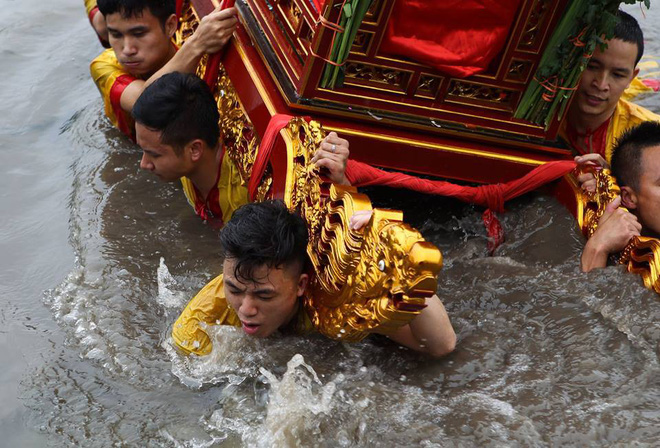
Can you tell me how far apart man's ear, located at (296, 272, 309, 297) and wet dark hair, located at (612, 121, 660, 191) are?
1362 millimetres

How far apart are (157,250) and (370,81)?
3.90 ft

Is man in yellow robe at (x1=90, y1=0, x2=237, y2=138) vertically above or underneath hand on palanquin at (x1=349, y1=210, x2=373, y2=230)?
underneath

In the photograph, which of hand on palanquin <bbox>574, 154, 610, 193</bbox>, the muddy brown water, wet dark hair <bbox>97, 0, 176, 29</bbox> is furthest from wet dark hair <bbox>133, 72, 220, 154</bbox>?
hand on palanquin <bbox>574, 154, 610, 193</bbox>

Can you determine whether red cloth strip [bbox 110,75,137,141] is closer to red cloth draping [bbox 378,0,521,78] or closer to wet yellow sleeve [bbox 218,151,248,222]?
wet yellow sleeve [bbox 218,151,248,222]

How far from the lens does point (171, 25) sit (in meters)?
4.38

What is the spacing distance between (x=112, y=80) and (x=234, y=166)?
1061mm

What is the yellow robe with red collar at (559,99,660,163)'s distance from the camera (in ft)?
12.7

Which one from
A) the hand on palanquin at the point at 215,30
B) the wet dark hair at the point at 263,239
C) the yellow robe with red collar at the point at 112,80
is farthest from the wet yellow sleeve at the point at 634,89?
the wet dark hair at the point at 263,239

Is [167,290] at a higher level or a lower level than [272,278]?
lower

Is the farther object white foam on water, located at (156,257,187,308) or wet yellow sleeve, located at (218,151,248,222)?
wet yellow sleeve, located at (218,151,248,222)

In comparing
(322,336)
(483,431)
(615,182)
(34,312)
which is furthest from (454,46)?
(34,312)

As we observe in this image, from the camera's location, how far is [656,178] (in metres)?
3.17

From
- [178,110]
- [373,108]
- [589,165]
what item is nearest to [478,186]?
[589,165]

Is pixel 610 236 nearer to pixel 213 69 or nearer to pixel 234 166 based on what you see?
pixel 234 166
